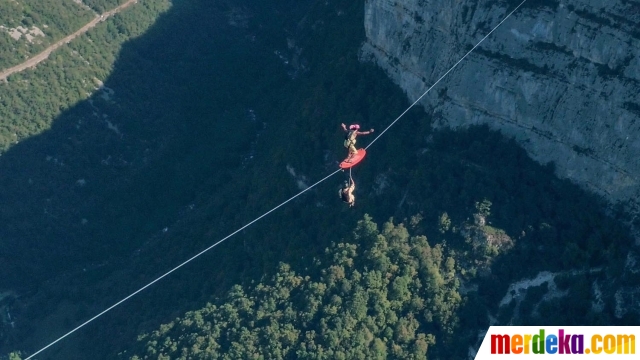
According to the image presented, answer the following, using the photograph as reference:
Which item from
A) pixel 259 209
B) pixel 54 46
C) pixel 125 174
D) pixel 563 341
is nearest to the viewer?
pixel 563 341

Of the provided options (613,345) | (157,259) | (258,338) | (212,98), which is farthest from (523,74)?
(212,98)

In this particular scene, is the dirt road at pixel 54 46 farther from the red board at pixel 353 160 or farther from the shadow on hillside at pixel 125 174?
the red board at pixel 353 160

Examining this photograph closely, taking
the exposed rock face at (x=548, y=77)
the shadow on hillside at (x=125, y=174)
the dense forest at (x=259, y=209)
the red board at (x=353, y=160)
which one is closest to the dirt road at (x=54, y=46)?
the dense forest at (x=259, y=209)

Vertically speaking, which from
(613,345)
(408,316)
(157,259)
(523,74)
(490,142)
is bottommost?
(157,259)

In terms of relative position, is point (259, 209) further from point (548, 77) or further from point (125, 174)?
point (548, 77)

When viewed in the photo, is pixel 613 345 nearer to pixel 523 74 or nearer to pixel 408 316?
pixel 408 316

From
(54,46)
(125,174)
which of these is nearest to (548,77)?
(125,174)
